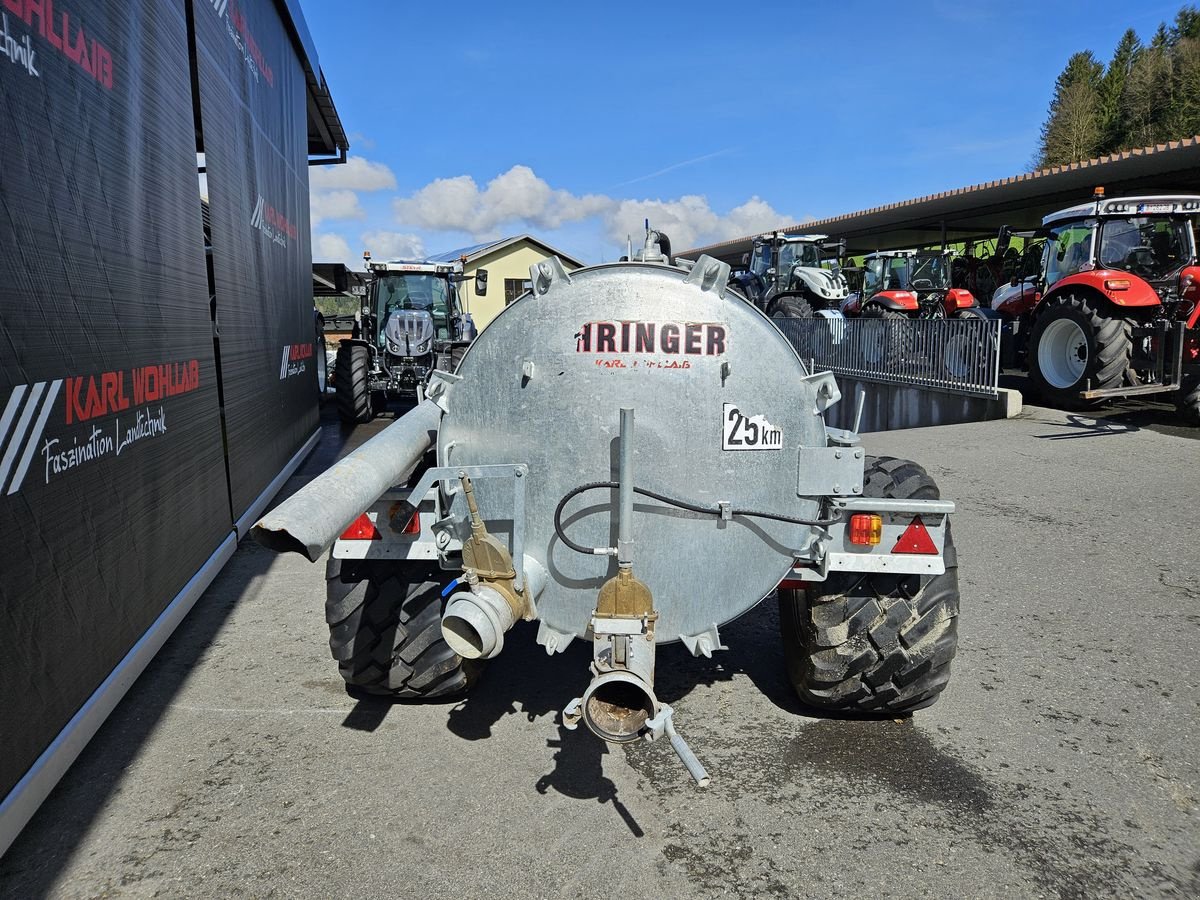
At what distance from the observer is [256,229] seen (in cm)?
759

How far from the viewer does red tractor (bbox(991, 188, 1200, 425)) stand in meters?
9.88

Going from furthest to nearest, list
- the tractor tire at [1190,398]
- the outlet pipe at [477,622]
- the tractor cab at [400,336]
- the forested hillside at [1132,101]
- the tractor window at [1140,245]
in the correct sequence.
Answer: the forested hillside at [1132,101], the tractor cab at [400,336], the tractor window at [1140,245], the tractor tire at [1190,398], the outlet pipe at [477,622]

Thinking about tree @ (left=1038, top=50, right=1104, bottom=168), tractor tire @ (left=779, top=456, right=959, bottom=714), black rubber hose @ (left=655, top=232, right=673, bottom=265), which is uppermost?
tree @ (left=1038, top=50, right=1104, bottom=168)

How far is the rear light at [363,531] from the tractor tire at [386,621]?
0.70 feet

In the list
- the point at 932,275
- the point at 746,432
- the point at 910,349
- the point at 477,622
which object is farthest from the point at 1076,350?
the point at 477,622

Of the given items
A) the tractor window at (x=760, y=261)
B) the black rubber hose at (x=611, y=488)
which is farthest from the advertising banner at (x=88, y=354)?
the tractor window at (x=760, y=261)

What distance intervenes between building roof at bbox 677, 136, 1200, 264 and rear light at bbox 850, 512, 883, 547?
44.2 feet

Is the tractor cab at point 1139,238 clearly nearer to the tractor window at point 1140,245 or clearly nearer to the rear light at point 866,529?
the tractor window at point 1140,245

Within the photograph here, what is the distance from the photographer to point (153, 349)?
4340 millimetres

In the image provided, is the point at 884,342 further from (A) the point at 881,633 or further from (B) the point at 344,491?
(B) the point at 344,491

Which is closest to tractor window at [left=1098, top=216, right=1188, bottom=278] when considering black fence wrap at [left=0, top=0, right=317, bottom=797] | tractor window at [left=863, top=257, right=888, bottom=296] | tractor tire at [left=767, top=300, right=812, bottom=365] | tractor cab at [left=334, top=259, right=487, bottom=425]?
tractor tire at [left=767, top=300, right=812, bottom=365]

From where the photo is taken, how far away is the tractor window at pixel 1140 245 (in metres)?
11.0

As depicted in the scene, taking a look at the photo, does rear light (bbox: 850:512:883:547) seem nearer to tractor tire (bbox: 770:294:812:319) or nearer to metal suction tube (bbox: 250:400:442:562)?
metal suction tube (bbox: 250:400:442:562)

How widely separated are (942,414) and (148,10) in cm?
1142
